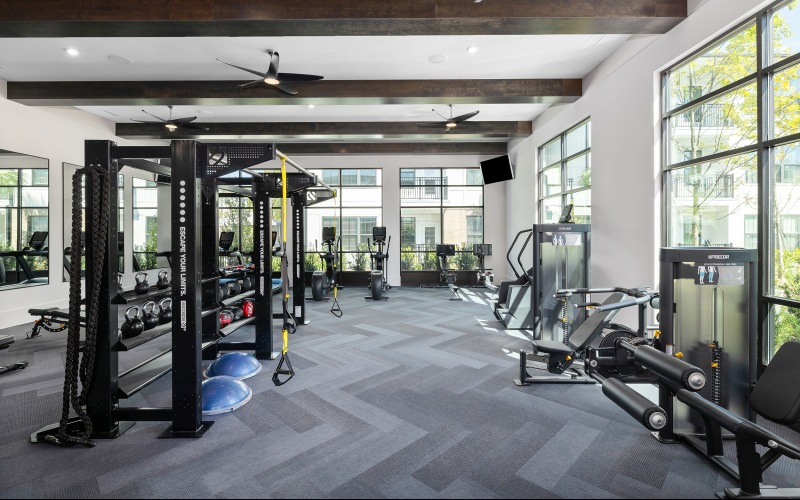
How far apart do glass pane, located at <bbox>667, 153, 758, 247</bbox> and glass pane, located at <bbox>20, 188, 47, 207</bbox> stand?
9680 mm

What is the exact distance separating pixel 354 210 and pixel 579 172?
20.4ft

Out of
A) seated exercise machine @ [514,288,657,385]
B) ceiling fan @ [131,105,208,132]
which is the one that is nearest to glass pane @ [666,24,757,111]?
seated exercise machine @ [514,288,657,385]

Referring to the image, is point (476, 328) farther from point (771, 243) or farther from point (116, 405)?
point (116, 405)

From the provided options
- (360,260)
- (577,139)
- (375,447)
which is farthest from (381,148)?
(375,447)

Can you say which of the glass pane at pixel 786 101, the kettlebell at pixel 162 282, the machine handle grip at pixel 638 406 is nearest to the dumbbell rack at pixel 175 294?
the kettlebell at pixel 162 282

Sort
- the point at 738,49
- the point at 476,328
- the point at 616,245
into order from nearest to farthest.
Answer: the point at 738,49 → the point at 616,245 → the point at 476,328

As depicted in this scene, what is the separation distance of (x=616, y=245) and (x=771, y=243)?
198 centimetres

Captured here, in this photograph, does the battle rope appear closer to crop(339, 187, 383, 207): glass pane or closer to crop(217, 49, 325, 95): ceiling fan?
crop(217, 49, 325, 95): ceiling fan

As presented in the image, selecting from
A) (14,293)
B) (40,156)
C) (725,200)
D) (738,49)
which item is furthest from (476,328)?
(40,156)

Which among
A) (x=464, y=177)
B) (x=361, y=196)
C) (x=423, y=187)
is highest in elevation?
(x=464, y=177)

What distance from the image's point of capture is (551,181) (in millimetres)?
7922

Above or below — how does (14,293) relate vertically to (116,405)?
above

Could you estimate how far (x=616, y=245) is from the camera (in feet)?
17.2

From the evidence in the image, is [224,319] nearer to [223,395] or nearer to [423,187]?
[223,395]
